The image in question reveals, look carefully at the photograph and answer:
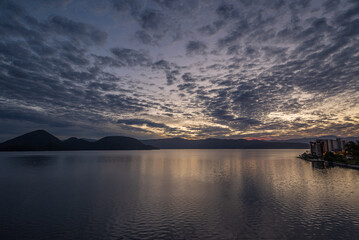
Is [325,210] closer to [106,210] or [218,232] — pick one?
[218,232]

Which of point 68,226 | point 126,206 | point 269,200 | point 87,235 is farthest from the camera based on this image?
point 269,200

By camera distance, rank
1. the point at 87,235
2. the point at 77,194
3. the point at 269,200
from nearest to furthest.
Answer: the point at 87,235 → the point at 269,200 → the point at 77,194

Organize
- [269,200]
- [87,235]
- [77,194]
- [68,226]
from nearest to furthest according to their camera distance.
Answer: [87,235] → [68,226] → [269,200] → [77,194]

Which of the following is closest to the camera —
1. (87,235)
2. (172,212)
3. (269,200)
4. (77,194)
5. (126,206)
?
(87,235)

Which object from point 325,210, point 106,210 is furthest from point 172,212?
point 325,210

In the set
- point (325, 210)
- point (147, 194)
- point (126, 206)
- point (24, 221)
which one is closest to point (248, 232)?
point (325, 210)

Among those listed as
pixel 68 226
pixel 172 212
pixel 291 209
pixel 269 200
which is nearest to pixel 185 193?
pixel 172 212

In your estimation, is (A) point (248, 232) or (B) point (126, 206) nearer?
(A) point (248, 232)

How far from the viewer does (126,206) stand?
3525cm

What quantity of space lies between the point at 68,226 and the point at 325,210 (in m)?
37.8

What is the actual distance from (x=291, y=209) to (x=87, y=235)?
3039 centimetres

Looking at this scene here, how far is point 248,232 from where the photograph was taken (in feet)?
79.6

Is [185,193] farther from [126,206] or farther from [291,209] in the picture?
[291,209]

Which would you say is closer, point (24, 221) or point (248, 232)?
point (248, 232)
